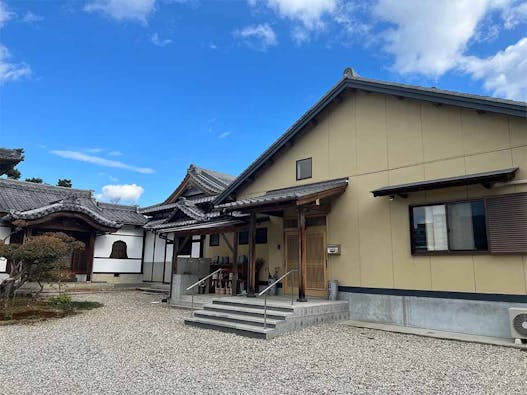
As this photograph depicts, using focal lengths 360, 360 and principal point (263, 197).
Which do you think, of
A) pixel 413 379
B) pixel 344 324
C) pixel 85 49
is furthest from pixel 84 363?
pixel 85 49

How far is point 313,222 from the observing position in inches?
422

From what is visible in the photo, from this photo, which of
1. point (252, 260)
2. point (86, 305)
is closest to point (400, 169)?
point (252, 260)

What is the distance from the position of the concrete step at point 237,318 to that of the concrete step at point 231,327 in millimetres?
100

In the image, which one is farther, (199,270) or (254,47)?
(254,47)

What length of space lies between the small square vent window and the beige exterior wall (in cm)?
15

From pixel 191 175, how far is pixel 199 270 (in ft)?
21.2

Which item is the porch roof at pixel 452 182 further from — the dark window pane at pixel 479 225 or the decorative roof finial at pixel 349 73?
the decorative roof finial at pixel 349 73

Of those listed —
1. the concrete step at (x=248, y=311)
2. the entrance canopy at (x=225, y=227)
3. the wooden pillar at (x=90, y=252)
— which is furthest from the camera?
the wooden pillar at (x=90, y=252)

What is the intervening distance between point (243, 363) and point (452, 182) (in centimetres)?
553

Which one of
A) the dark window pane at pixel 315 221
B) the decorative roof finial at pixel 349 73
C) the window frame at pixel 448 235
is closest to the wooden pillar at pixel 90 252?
the dark window pane at pixel 315 221

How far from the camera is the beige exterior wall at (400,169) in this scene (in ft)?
24.5

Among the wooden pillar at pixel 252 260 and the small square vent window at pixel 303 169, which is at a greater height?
the small square vent window at pixel 303 169

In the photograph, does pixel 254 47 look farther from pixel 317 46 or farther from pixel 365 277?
pixel 365 277

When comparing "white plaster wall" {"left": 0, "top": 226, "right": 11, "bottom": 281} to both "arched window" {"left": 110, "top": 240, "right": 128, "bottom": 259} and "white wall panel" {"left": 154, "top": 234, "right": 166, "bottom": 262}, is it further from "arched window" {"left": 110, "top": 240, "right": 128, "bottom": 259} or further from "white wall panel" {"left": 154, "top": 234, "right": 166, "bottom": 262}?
"white wall panel" {"left": 154, "top": 234, "right": 166, "bottom": 262}
